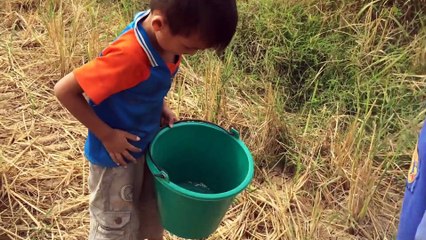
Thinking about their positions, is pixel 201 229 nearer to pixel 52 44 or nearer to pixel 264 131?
pixel 264 131

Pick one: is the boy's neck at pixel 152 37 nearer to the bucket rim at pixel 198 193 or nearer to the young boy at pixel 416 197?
the bucket rim at pixel 198 193

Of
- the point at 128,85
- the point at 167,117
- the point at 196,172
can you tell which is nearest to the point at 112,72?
the point at 128,85

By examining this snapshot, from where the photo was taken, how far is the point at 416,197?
1.16m

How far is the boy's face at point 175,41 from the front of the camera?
1.26m

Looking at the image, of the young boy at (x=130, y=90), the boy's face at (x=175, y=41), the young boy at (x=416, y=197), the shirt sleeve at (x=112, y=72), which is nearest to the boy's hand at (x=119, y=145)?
the young boy at (x=130, y=90)

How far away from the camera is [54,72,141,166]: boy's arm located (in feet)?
4.17

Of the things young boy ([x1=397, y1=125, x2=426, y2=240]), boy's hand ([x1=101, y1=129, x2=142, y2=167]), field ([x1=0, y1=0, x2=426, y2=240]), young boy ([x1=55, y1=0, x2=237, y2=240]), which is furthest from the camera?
field ([x1=0, y1=0, x2=426, y2=240])

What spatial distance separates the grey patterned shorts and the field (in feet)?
1.60

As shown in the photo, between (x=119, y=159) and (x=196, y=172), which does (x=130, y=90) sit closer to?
(x=119, y=159)

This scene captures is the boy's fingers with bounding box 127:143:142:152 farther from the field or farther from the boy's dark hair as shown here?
the field

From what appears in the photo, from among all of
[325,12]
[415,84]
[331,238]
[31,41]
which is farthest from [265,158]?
[31,41]

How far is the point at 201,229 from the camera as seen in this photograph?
150cm

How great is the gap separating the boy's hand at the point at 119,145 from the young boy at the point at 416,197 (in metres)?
0.67

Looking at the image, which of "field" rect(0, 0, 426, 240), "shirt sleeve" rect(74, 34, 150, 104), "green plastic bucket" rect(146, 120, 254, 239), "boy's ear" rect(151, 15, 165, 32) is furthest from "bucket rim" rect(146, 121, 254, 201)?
"field" rect(0, 0, 426, 240)
